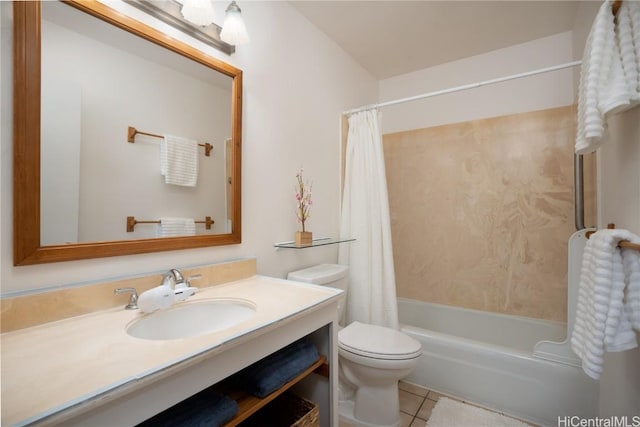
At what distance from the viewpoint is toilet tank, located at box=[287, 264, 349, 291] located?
1.68 m

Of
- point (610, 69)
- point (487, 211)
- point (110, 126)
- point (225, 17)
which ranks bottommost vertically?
point (487, 211)

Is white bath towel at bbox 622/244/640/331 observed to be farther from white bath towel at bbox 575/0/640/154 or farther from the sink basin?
the sink basin

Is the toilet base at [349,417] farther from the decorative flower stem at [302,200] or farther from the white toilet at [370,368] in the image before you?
the decorative flower stem at [302,200]

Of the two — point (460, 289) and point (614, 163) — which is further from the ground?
point (614, 163)

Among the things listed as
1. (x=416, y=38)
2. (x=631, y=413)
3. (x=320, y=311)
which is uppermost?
(x=416, y=38)

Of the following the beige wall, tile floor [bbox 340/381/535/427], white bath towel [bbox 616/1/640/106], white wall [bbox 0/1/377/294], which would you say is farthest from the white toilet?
white bath towel [bbox 616/1/640/106]

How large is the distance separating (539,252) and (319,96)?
6.65 ft

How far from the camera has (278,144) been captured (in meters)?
1.76

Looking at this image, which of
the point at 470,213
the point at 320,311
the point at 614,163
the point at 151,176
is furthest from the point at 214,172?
the point at 470,213

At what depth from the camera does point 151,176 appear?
119 cm

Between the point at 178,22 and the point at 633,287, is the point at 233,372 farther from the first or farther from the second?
the point at 178,22

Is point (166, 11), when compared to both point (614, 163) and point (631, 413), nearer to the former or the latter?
point (614, 163)

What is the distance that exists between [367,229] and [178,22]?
5.34 feet

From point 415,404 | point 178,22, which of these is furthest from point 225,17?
point 415,404
